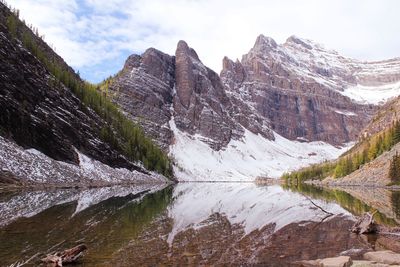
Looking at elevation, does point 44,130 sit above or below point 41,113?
below

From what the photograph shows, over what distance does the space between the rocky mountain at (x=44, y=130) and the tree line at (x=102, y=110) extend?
31.5 inches

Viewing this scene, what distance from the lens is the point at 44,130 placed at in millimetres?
101000

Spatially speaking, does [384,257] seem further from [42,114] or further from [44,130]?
[42,114]

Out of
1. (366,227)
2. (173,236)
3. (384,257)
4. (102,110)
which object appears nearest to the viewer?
(384,257)

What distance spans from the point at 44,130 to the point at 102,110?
57.6 metres

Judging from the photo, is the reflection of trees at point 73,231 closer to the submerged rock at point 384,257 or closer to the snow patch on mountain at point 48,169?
the submerged rock at point 384,257

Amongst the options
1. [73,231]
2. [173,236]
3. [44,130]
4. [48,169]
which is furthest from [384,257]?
[44,130]

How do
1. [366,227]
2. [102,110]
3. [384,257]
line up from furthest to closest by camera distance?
[102,110] < [366,227] < [384,257]

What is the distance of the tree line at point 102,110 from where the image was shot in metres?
134

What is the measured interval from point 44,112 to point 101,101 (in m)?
63.8

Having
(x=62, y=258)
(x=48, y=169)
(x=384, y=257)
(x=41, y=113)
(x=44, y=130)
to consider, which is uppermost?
(x=41, y=113)

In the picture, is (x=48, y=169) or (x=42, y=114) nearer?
(x=48, y=169)

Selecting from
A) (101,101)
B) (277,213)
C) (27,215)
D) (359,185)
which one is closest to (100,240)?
(27,215)

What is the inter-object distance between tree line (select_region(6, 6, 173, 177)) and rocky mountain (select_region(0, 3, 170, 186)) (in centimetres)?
80
